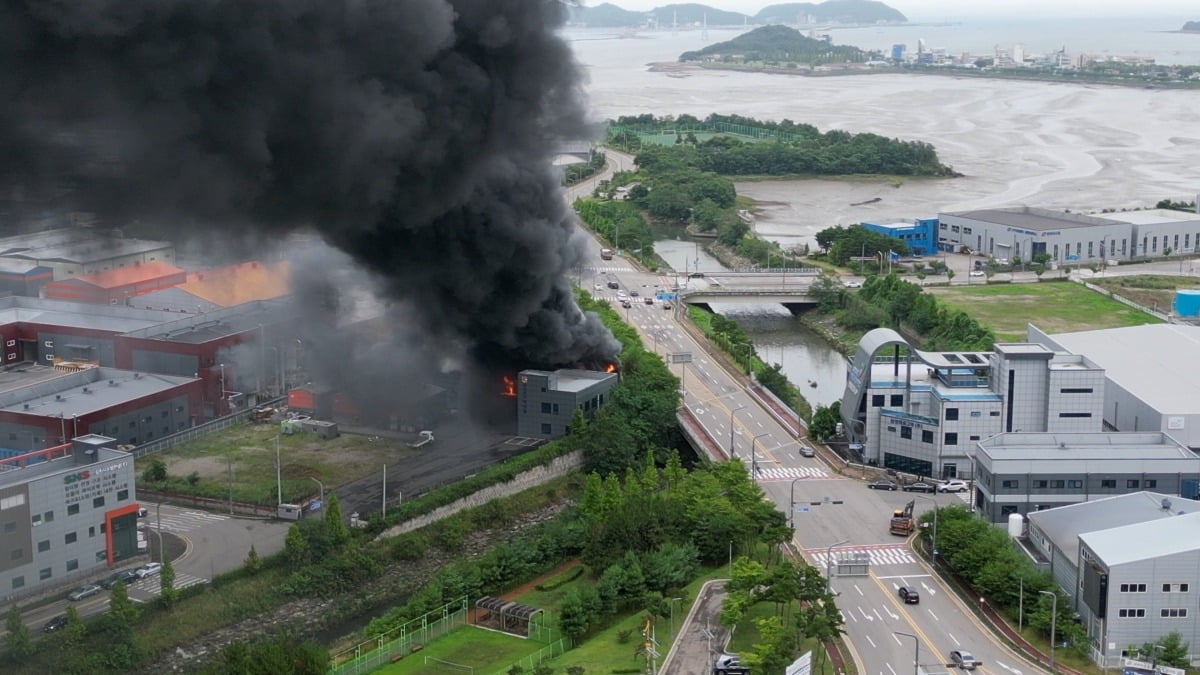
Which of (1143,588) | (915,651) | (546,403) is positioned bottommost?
(915,651)

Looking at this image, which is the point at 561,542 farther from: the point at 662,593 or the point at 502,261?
the point at 502,261

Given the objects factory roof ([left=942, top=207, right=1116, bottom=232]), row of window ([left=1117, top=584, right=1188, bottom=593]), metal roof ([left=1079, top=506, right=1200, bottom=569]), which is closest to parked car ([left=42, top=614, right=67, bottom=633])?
metal roof ([left=1079, top=506, right=1200, bottom=569])

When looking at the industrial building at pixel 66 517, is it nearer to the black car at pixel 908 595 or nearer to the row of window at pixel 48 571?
the row of window at pixel 48 571

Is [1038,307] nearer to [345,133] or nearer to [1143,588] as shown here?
[1143,588]

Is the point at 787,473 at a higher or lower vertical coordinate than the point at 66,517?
lower

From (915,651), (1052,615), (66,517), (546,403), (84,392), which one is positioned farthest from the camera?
(546,403)

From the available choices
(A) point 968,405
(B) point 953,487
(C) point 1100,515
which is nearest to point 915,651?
(C) point 1100,515

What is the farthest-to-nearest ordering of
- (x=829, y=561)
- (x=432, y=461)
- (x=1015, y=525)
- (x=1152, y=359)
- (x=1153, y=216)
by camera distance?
(x=1153, y=216), (x=1152, y=359), (x=432, y=461), (x=1015, y=525), (x=829, y=561)

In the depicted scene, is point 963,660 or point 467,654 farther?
point 467,654
